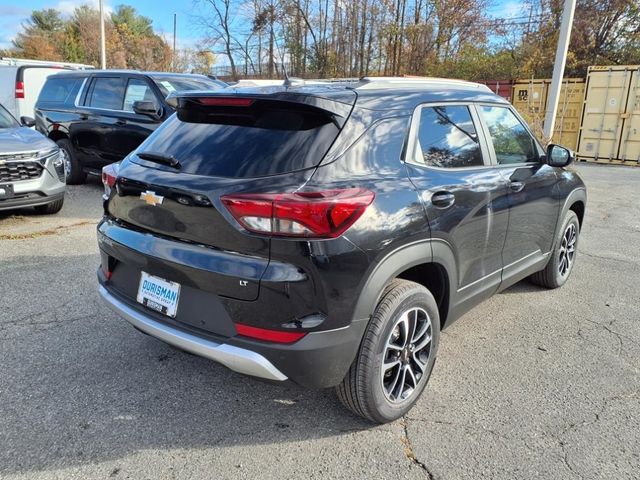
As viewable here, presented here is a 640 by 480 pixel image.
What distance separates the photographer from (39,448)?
243cm

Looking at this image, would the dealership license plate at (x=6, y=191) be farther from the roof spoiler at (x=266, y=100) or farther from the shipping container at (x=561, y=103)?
the shipping container at (x=561, y=103)

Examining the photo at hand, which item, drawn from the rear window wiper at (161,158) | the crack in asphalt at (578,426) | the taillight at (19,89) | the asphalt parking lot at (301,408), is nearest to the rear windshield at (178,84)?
the asphalt parking lot at (301,408)

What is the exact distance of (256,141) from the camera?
2.48 metres

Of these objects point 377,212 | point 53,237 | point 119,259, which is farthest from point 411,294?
point 53,237

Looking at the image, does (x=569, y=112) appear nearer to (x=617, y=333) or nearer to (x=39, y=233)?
(x=617, y=333)

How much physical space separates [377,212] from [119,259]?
147 centimetres

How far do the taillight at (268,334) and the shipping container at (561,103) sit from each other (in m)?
15.1

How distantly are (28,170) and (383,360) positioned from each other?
5487 mm

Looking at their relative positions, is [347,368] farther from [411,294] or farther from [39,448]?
[39,448]

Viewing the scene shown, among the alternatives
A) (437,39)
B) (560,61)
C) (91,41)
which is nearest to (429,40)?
(437,39)

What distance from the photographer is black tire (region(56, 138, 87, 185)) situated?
8773 mm

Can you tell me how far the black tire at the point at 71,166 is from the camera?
877cm

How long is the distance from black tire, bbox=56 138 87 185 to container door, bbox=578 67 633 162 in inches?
545

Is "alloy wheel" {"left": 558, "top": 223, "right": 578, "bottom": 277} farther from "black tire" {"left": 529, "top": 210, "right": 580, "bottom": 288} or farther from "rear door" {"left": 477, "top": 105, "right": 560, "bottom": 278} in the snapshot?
"rear door" {"left": 477, "top": 105, "right": 560, "bottom": 278}
